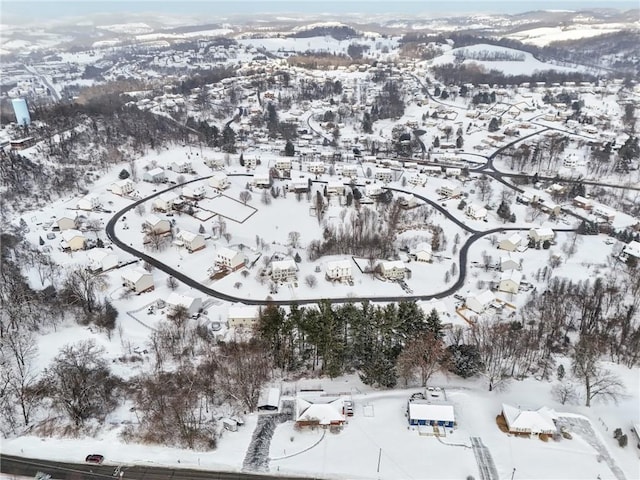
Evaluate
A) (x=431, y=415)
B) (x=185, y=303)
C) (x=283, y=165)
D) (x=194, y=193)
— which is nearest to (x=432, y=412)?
(x=431, y=415)

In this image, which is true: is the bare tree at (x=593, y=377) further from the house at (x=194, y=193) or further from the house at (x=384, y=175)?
the house at (x=194, y=193)

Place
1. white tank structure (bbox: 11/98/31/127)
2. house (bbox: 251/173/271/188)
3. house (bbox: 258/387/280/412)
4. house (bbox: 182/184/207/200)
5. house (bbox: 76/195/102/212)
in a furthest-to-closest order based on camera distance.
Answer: white tank structure (bbox: 11/98/31/127) → house (bbox: 251/173/271/188) → house (bbox: 182/184/207/200) → house (bbox: 76/195/102/212) → house (bbox: 258/387/280/412)

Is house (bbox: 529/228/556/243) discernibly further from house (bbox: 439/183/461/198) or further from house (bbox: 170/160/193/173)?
house (bbox: 170/160/193/173)

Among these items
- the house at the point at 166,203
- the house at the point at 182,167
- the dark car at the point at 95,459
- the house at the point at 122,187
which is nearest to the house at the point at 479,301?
the dark car at the point at 95,459

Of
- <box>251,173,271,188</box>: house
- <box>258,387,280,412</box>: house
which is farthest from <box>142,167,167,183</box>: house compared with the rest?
<box>258,387,280,412</box>: house

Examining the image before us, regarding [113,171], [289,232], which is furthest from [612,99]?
[113,171]

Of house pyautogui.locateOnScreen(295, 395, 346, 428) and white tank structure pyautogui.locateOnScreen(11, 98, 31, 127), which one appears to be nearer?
house pyautogui.locateOnScreen(295, 395, 346, 428)
